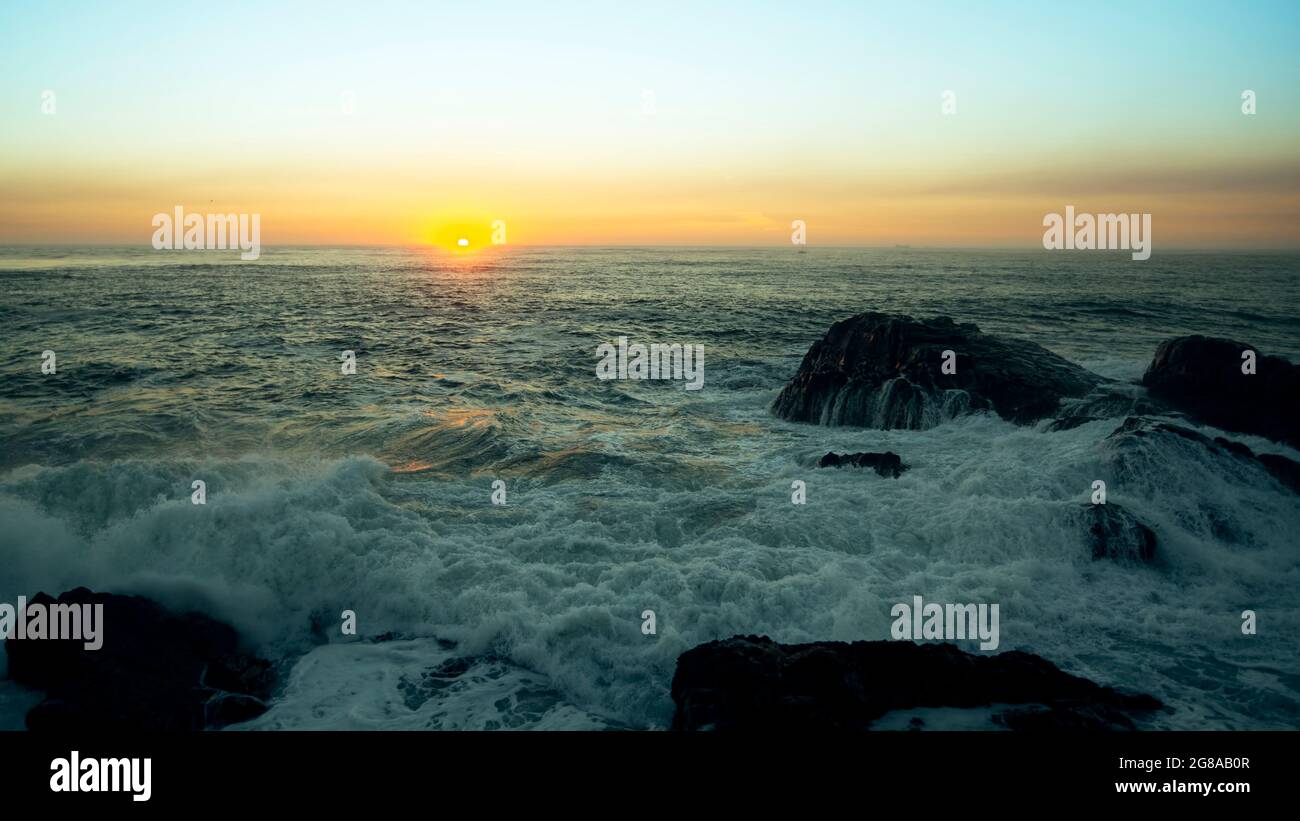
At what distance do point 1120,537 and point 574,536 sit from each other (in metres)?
9.51

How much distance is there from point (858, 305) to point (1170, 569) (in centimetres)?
4369

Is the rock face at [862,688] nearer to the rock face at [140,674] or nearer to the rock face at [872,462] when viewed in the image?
the rock face at [140,674]

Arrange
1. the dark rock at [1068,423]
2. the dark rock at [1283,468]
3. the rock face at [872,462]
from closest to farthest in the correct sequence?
the dark rock at [1283,468] < the rock face at [872,462] < the dark rock at [1068,423]

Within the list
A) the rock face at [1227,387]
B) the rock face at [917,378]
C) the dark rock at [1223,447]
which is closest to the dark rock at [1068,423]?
the rock face at [917,378]

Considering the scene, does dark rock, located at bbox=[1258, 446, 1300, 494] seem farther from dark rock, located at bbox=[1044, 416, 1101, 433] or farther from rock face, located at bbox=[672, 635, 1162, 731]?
rock face, located at bbox=[672, 635, 1162, 731]

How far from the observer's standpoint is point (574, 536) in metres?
13.4

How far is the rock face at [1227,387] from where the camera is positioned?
59.7 feet

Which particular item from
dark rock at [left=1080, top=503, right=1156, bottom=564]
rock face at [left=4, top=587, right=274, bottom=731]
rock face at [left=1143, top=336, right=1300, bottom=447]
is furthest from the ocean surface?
rock face at [left=1143, top=336, right=1300, bottom=447]

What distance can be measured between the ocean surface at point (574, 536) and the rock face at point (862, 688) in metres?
0.89

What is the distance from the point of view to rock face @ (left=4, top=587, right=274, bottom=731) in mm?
8109

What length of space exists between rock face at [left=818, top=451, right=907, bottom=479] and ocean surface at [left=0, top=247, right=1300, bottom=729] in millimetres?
317

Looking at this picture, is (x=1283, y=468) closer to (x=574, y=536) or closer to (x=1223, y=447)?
(x=1223, y=447)
